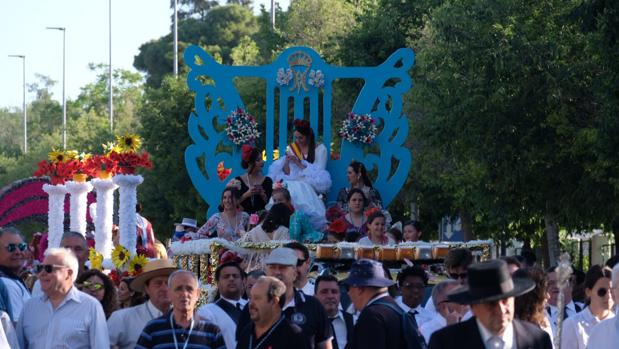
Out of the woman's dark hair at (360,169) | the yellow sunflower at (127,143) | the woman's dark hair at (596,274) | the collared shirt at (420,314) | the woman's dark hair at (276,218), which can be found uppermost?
the yellow sunflower at (127,143)

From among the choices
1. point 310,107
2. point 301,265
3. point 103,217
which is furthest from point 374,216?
point 310,107

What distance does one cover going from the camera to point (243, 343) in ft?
33.8

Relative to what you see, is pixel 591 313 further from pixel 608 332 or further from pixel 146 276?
pixel 146 276

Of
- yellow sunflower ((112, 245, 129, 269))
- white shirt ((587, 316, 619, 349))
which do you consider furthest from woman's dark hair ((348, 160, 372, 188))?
white shirt ((587, 316, 619, 349))

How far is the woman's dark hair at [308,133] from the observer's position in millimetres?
21125

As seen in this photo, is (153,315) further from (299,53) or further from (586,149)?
(586,149)

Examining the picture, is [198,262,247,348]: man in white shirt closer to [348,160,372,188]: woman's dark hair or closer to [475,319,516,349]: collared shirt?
A: [475,319,516,349]: collared shirt

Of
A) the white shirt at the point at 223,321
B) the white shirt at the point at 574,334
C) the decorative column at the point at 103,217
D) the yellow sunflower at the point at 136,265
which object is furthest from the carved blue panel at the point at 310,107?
the white shirt at the point at 574,334

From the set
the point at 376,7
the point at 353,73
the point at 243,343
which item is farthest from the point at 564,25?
the point at 376,7

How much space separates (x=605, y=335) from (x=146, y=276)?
11.4 feet

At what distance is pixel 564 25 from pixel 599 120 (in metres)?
3.18

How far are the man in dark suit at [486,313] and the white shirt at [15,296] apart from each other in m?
4.52

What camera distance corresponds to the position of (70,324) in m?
11.1

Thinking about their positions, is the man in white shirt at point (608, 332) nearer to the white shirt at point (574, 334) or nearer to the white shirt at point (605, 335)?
the white shirt at point (605, 335)
